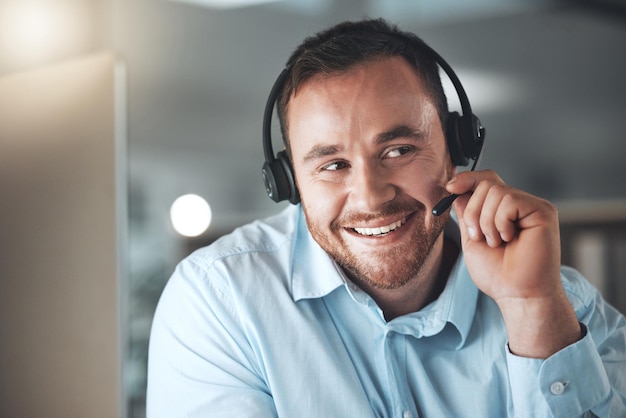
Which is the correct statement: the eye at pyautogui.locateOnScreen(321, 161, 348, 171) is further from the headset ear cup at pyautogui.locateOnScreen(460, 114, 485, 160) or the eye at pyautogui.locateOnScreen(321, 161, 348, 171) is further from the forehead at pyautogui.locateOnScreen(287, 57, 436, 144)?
the headset ear cup at pyautogui.locateOnScreen(460, 114, 485, 160)

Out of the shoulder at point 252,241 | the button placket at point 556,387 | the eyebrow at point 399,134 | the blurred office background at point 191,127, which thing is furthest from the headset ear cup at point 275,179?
the button placket at point 556,387

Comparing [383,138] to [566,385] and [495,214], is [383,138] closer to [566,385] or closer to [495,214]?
[495,214]

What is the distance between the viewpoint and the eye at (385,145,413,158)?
1147 mm

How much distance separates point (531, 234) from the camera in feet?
3.39

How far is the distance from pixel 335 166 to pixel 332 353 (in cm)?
34

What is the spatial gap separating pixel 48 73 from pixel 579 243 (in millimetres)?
2056

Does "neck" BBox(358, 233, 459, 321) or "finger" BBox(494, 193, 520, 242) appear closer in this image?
"finger" BBox(494, 193, 520, 242)

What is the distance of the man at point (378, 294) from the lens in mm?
1042

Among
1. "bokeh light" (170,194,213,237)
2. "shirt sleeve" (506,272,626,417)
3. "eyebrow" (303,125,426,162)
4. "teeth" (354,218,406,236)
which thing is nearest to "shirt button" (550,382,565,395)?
"shirt sleeve" (506,272,626,417)

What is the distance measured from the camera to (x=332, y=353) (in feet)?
3.62

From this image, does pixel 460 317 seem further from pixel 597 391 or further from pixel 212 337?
pixel 212 337

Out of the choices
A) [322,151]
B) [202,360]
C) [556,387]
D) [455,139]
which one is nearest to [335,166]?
[322,151]

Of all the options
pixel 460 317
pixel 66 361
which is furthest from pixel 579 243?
pixel 66 361

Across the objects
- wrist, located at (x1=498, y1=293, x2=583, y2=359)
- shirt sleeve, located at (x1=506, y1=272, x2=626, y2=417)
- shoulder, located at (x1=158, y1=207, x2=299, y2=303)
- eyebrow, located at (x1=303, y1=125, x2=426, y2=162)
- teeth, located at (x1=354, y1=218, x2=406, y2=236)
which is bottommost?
shirt sleeve, located at (x1=506, y1=272, x2=626, y2=417)
